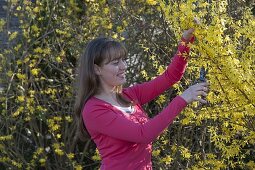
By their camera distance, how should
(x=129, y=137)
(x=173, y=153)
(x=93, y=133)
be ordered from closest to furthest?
(x=129, y=137)
(x=93, y=133)
(x=173, y=153)

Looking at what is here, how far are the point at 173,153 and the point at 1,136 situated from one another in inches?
78.9

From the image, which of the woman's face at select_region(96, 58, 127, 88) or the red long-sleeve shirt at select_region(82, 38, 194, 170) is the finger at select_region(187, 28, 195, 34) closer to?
the red long-sleeve shirt at select_region(82, 38, 194, 170)

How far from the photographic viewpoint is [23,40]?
583 centimetres

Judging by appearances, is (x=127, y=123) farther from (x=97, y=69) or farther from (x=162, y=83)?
(x=162, y=83)

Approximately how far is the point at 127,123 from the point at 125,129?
34mm

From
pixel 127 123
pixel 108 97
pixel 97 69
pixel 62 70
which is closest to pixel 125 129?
pixel 127 123

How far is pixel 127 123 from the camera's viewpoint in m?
2.80

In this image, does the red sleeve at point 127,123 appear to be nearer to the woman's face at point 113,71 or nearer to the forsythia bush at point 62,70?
the woman's face at point 113,71

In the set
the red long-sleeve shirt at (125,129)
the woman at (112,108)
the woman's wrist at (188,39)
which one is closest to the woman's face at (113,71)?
the woman at (112,108)

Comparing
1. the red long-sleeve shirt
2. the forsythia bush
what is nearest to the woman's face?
the red long-sleeve shirt

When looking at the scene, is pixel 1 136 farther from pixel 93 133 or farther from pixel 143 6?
pixel 93 133

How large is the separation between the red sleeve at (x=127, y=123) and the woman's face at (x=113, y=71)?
0.17 meters

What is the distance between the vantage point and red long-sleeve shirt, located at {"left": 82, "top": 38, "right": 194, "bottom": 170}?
2719mm

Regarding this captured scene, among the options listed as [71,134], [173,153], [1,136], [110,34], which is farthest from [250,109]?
[1,136]
